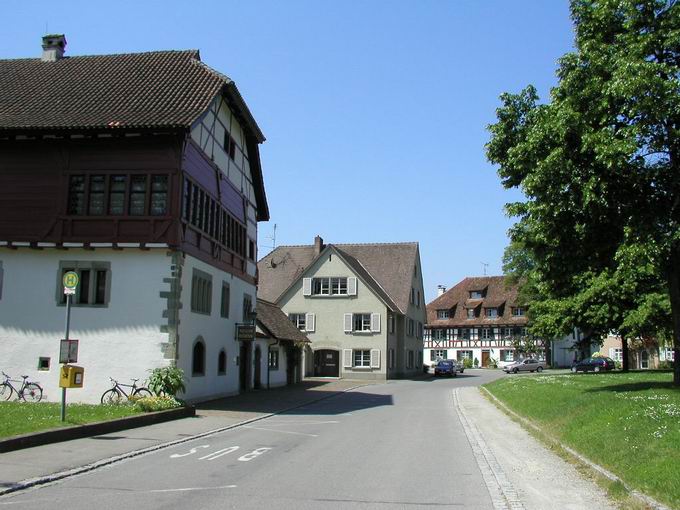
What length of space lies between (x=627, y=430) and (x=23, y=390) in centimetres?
1828

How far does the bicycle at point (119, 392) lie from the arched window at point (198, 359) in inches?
103

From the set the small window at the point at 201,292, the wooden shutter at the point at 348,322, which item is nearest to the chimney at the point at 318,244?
the wooden shutter at the point at 348,322

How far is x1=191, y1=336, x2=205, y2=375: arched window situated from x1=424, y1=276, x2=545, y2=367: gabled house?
2288 inches

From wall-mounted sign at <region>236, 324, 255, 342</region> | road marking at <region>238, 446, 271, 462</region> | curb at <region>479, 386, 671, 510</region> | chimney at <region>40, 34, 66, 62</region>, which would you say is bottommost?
road marking at <region>238, 446, 271, 462</region>

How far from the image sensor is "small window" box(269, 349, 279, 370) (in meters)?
36.3

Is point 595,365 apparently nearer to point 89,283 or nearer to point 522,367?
point 522,367

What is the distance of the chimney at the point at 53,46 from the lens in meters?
29.5

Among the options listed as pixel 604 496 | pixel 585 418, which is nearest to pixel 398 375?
pixel 585 418

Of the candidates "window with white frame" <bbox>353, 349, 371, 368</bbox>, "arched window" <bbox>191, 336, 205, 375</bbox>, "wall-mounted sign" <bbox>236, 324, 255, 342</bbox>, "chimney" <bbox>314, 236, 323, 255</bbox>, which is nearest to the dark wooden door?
"window with white frame" <bbox>353, 349, 371, 368</bbox>

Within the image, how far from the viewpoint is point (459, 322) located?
3273 inches

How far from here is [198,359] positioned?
24.7 m

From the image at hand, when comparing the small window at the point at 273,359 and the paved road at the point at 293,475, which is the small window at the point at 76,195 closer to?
the paved road at the point at 293,475

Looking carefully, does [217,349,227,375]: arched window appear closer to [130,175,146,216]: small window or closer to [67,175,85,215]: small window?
[130,175,146,216]: small window

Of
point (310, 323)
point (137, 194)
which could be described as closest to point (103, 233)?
point (137, 194)
